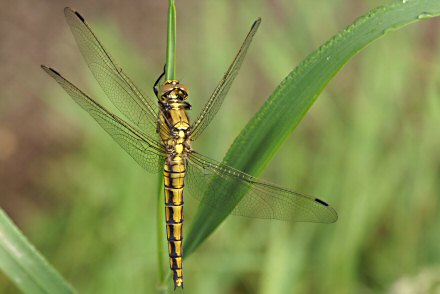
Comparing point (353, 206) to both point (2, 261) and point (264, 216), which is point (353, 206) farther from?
point (2, 261)

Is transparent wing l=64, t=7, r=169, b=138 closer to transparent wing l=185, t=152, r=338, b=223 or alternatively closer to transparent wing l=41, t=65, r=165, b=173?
transparent wing l=41, t=65, r=165, b=173

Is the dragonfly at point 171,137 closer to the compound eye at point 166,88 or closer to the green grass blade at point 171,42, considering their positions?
the compound eye at point 166,88

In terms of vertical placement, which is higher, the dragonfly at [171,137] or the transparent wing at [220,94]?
the transparent wing at [220,94]

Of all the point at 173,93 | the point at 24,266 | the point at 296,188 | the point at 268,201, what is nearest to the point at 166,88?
the point at 173,93

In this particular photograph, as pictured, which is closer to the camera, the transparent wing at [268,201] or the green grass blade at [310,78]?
the green grass blade at [310,78]

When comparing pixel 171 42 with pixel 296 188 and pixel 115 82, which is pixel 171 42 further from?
pixel 296 188

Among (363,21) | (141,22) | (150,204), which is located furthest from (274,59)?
(141,22)

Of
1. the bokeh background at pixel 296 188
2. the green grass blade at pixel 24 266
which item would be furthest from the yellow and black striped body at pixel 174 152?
the bokeh background at pixel 296 188
